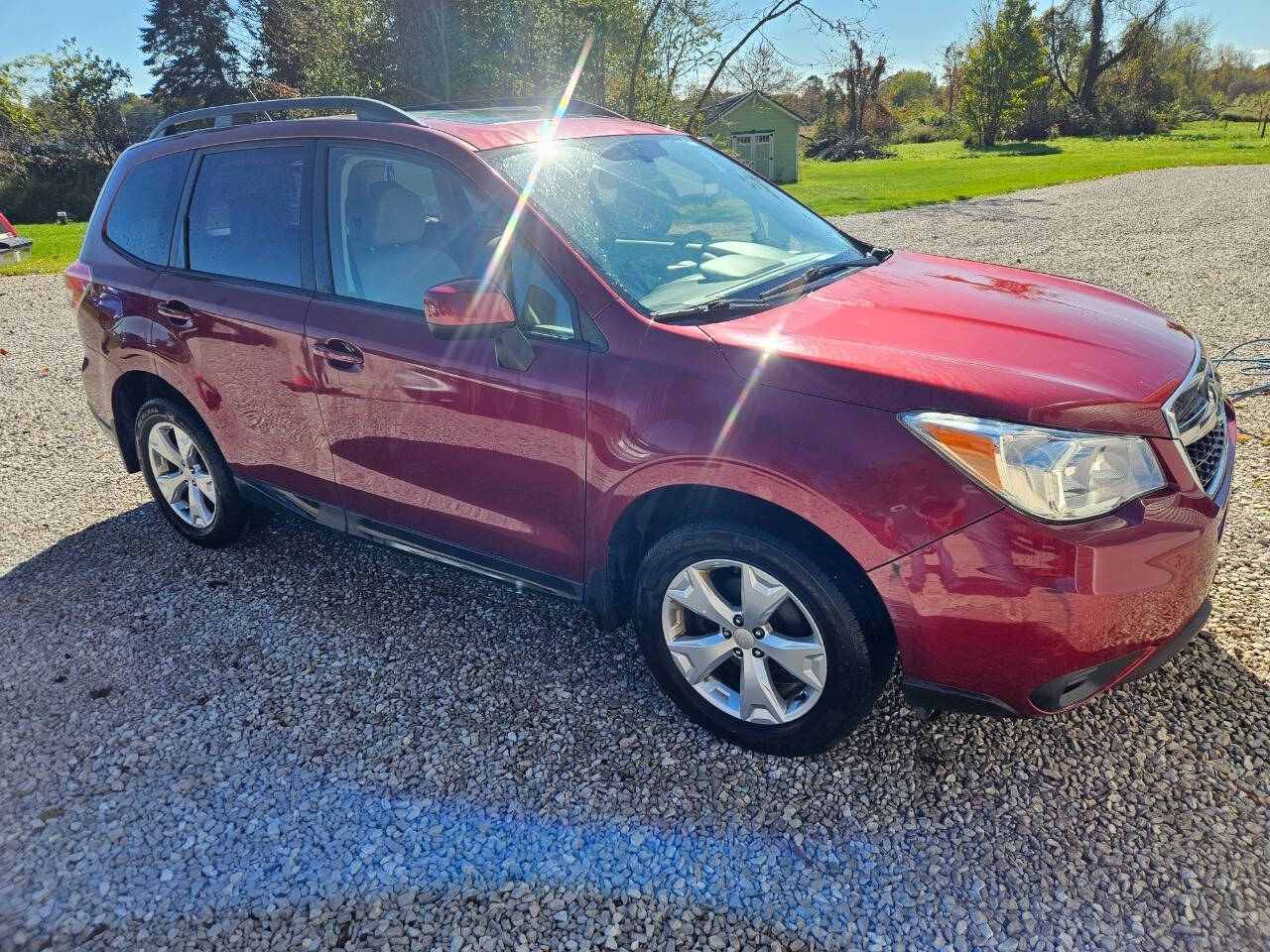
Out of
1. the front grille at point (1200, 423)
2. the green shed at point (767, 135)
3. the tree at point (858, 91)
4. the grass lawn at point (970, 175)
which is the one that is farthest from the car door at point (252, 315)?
the tree at point (858, 91)

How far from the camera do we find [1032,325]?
2562mm

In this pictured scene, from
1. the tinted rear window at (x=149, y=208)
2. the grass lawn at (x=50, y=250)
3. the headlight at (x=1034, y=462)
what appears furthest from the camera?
the grass lawn at (x=50, y=250)

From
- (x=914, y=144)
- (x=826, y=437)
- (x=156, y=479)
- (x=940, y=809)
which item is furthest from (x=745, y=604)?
(x=914, y=144)

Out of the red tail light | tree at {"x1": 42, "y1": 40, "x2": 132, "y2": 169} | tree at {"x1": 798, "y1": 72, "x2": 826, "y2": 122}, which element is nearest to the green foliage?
tree at {"x1": 42, "y1": 40, "x2": 132, "y2": 169}

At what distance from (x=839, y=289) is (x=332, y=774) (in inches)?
93.4

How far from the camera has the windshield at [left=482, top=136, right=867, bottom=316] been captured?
276 cm

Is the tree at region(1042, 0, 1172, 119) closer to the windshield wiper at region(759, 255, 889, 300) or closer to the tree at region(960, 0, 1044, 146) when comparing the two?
the tree at region(960, 0, 1044, 146)

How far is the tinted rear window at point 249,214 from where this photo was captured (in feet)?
10.9

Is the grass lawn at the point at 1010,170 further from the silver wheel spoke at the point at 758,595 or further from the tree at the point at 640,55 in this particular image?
the silver wheel spoke at the point at 758,595

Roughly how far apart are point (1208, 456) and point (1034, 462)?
783mm

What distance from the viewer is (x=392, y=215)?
10.4 ft

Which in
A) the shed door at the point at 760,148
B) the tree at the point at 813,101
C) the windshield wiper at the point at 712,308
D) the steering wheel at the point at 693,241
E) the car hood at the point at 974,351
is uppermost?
the tree at the point at 813,101

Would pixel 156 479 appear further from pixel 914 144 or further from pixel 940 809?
pixel 914 144

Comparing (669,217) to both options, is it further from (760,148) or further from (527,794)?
(760,148)
